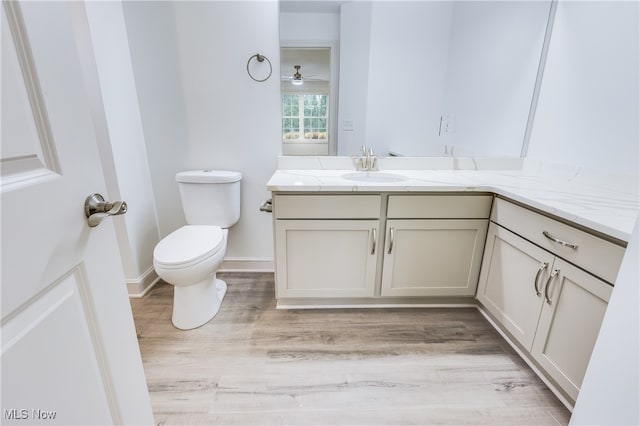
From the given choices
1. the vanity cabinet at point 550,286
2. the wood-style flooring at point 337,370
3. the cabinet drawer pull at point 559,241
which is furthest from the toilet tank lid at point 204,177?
the cabinet drawer pull at point 559,241

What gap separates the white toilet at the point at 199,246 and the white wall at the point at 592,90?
2.00 metres

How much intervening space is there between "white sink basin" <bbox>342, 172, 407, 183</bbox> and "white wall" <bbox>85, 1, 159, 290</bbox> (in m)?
1.36

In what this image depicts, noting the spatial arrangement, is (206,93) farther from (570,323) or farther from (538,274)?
(570,323)

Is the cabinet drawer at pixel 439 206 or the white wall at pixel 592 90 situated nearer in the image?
the white wall at pixel 592 90

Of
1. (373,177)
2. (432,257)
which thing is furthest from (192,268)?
(432,257)

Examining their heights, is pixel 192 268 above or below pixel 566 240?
below

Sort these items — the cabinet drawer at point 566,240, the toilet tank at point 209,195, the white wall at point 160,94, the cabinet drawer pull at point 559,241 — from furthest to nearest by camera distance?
1. the toilet tank at point 209,195
2. the white wall at point 160,94
3. the cabinet drawer pull at point 559,241
4. the cabinet drawer at point 566,240

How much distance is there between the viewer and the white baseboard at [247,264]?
233 cm

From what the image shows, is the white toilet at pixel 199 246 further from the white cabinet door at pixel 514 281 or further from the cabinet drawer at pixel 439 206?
the white cabinet door at pixel 514 281

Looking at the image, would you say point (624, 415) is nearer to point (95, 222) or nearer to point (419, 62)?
point (95, 222)

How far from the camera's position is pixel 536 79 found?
184cm

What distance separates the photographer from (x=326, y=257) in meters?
1.74

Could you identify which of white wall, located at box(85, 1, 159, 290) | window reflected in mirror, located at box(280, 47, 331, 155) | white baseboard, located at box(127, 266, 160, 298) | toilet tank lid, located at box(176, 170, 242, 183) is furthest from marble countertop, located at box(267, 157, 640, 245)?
white baseboard, located at box(127, 266, 160, 298)

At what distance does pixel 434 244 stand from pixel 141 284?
6.34 ft
